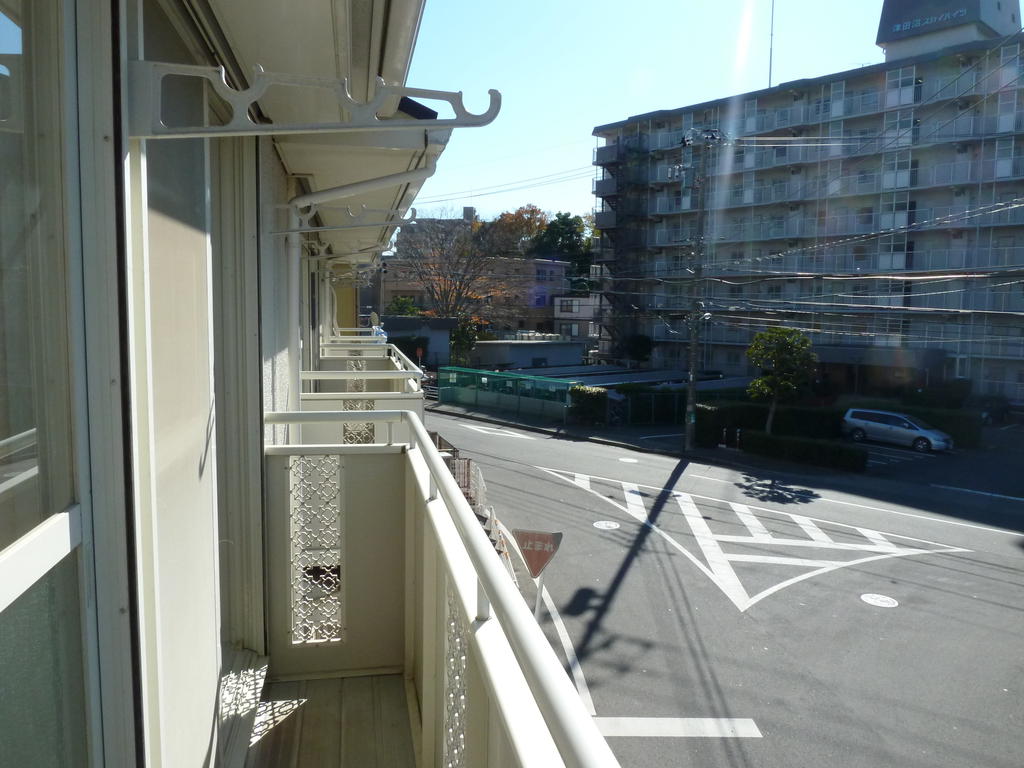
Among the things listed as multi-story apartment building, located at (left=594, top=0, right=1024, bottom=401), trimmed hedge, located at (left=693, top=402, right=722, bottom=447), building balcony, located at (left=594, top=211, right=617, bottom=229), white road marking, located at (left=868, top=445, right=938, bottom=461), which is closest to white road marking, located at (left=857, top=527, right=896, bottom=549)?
white road marking, located at (left=868, top=445, right=938, bottom=461)

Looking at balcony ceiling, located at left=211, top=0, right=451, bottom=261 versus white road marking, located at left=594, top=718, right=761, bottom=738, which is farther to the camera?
white road marking, located at left=594, top=718, right=761, bottom=738

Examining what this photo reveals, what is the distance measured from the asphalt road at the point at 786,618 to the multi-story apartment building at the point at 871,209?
8172mm

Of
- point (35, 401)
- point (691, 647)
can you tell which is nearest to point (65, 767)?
point (35, 401)

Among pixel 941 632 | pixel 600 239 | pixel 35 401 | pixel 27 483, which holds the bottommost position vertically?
pixel 941 632

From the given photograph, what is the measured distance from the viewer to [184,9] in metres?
1.92

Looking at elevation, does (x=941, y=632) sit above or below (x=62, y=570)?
below

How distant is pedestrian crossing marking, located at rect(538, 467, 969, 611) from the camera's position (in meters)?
10.2

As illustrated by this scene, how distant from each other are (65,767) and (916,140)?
2871cm

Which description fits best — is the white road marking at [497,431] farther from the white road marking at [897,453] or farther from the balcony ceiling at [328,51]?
the balcony ceiling at [328,51]

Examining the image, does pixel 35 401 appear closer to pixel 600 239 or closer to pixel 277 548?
pixel 277 548

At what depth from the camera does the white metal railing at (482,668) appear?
83cm

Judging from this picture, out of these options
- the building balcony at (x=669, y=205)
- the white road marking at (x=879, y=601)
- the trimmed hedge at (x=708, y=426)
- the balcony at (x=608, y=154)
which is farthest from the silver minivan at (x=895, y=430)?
the balcony at (x=608, y=154)

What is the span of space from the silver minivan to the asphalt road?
4.74 metres

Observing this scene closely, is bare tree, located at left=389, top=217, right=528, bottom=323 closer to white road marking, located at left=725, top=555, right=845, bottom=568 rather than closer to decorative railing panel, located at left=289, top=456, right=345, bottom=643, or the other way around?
white road marking, located at left=725, top=555, right=845, bottom=568
